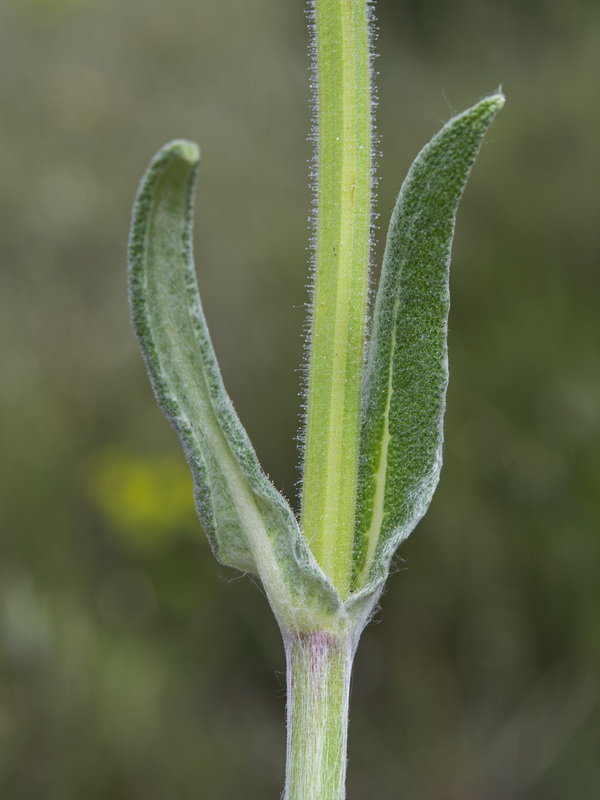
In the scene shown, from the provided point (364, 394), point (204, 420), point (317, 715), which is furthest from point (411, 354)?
point (317, 715)

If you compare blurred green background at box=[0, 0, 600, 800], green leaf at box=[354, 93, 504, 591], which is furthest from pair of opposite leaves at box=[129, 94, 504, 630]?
blurred green background at box=[0, 0, 600, 800]

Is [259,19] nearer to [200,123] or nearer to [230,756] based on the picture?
[200,123]

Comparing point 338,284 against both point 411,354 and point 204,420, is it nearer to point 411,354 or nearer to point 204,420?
point 411,354

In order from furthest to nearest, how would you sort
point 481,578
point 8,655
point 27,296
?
point 27,296
point 481,578
point 8,655

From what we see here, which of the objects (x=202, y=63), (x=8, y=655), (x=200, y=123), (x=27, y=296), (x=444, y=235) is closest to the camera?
(x=444, y=235)

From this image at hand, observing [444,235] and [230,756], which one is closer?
[444,235]

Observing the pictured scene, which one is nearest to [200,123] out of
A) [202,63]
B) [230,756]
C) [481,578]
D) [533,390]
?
[202,63]

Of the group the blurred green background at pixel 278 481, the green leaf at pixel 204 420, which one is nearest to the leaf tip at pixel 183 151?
the green leaf at pixel 204 420

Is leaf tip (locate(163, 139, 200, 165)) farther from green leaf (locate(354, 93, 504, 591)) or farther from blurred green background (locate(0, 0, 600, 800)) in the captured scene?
blurred green background (locate(0, 0, 600, 800))
